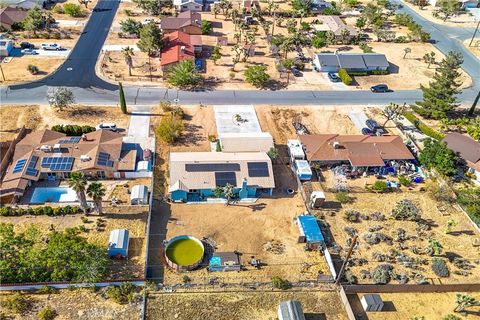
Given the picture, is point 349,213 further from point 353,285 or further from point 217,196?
point 217,196

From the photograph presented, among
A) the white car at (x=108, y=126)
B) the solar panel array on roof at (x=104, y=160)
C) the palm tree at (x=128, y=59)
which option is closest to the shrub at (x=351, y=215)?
the solar panel array on roof at (x=104, y=160)

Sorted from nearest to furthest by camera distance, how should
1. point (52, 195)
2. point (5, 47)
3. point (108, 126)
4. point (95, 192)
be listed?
point (95, 192) → point (52, 195) → point (108, 126) → point (5, 47)

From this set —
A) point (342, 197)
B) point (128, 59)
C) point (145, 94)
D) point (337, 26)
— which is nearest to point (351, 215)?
point (342, 197)

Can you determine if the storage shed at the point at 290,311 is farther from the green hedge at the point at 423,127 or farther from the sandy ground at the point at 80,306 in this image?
the green hedge at the point at 423,127

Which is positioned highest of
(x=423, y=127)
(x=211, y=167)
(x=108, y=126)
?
(x=211, y=167)

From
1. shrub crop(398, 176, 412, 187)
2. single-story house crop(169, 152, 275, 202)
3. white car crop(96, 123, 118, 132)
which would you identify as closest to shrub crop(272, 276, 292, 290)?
single-story house crop(169, 152, 275, 202)

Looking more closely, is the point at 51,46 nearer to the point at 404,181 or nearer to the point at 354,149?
the point at 354,149

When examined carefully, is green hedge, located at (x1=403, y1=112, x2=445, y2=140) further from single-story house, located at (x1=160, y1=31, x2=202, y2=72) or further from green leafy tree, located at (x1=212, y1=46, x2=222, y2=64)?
single-story house, located at (x1=160, y1=31, x2=202, y2=72)
